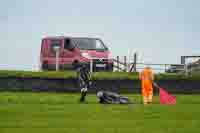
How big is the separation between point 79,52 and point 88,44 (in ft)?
3.58

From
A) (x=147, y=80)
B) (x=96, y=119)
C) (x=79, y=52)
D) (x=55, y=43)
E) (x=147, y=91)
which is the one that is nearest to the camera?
(x=96, y=119)

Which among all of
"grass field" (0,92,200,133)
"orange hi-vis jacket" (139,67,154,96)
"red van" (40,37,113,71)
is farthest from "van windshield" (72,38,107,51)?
"grass field" (0,92,200,133)

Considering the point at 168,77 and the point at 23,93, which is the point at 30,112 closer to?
the point at 23,93

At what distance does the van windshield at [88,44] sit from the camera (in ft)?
148

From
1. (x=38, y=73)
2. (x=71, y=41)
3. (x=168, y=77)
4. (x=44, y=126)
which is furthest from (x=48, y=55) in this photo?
(x=44, y=126)

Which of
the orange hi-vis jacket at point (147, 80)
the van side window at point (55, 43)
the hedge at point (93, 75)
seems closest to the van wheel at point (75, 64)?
the van side window at point (55, 43)

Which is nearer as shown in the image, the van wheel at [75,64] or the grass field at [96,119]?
the grass field at [96,119]

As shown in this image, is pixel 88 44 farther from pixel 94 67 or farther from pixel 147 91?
pixel 147 91

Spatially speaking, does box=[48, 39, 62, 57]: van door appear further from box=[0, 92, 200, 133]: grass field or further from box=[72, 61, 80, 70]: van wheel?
box=[0, 92, 200, 133]: grass field

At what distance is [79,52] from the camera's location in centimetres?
4434

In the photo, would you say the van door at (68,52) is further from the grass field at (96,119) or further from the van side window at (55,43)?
the grass field at (96,119)

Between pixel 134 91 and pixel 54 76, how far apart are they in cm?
414

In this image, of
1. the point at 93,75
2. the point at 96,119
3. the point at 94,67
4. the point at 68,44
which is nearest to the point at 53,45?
the point at 68,44

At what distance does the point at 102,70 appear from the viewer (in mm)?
45250
